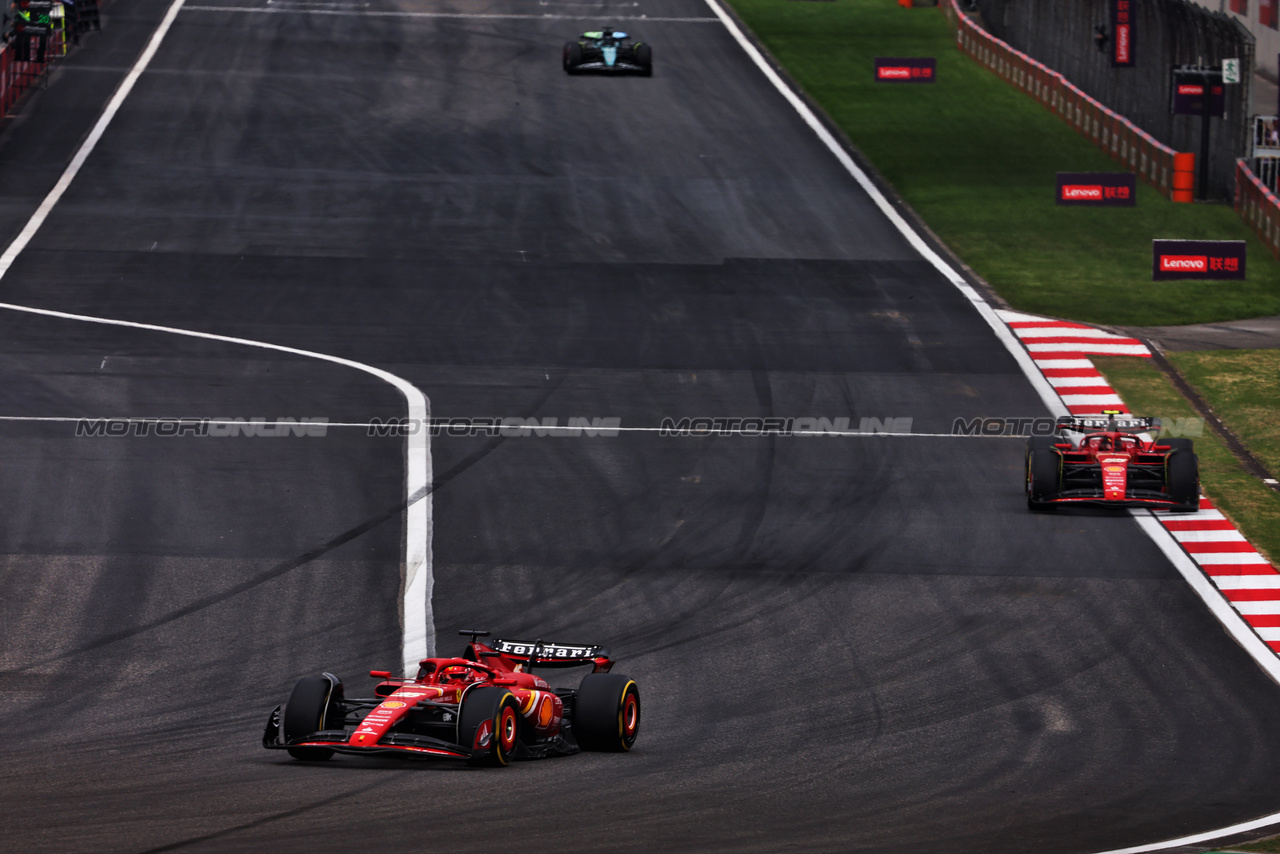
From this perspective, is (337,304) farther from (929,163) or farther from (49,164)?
(929,163)

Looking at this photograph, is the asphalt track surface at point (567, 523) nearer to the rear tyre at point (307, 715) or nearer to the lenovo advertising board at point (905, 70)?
the rear tyre at point (307, 715)

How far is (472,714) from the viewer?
42.6 feet

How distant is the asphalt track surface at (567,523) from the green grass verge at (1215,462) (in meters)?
1.80

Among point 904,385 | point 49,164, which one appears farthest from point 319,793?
point 49,164

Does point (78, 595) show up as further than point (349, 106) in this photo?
No

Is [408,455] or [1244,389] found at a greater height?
[408,455]

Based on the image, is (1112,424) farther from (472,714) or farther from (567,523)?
(472,714)

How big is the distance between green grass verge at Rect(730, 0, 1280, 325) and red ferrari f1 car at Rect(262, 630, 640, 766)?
20983mm

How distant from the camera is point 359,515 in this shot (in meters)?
22.2

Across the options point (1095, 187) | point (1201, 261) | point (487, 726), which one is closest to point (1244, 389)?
point (1201, 261)

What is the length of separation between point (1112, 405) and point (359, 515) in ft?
40.7

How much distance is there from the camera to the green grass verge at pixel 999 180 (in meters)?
35.2

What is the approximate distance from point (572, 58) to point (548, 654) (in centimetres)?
3810

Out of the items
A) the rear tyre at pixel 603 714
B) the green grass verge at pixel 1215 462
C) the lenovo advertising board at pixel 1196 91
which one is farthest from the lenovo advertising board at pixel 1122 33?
the rear tyre at pixel 603 714
